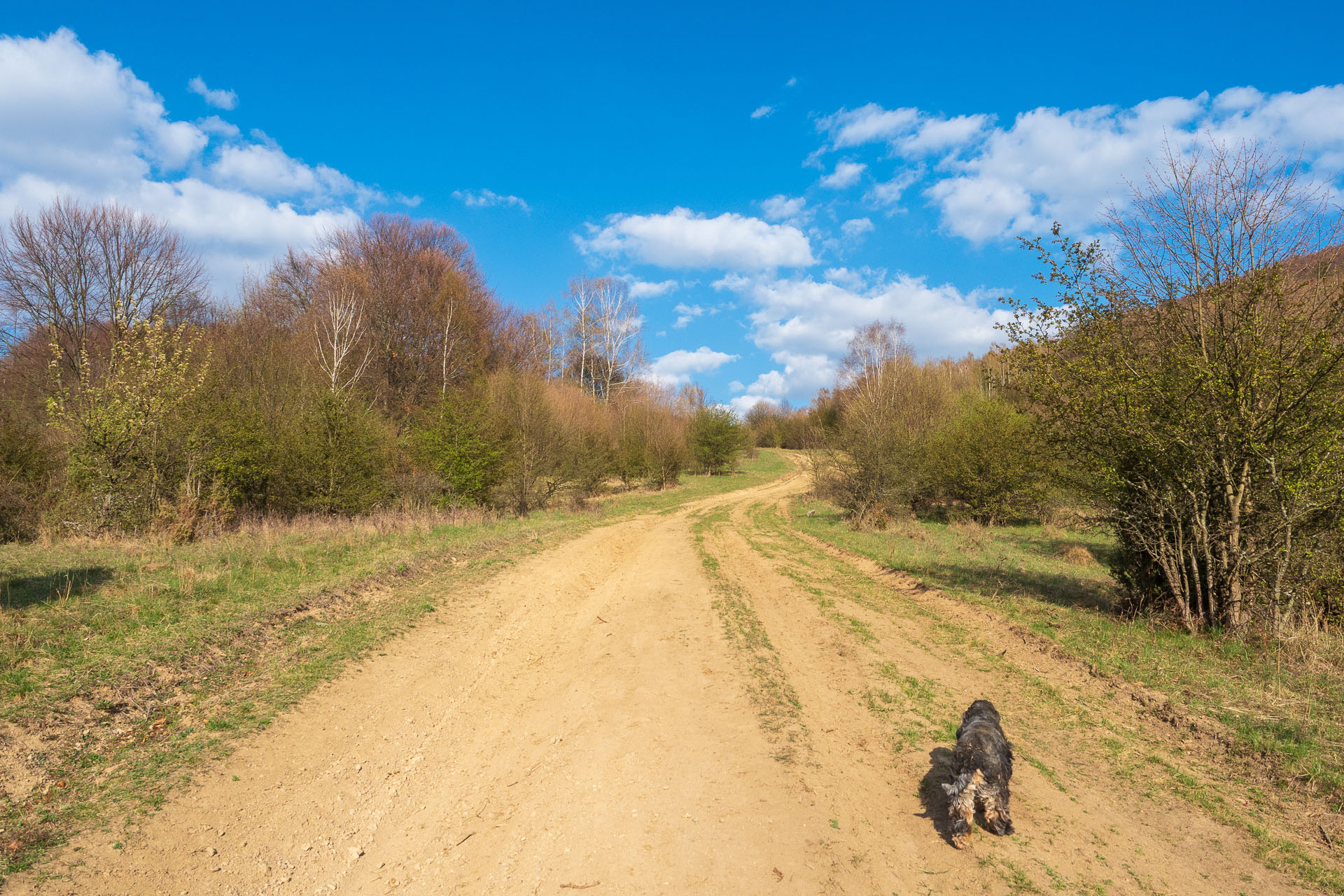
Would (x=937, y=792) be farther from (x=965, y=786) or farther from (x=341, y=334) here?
(x=341, y=334)

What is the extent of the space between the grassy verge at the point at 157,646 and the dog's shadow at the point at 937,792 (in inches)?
228

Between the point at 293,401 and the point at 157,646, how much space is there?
17203 millimetres

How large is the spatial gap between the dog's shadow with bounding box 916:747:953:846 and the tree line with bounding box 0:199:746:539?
16.4 meters

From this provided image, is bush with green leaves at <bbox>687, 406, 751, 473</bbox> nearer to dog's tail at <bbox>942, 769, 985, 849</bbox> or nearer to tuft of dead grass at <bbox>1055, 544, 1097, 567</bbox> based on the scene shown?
tuft of dead grass at <bbox>1055, 544, 1097, 567</bbox>

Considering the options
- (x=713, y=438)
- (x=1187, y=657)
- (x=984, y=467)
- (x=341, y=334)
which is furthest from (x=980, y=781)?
(x=713, y=438)

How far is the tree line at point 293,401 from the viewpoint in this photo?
1470 cm

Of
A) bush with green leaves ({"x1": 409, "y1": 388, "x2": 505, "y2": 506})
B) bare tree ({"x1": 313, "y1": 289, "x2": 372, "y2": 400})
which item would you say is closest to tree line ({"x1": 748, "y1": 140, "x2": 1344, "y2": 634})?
bush with green leaves ({"x1": 409, "y1": 388, "x2": 505, "y2": 506})

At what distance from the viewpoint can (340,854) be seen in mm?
4289

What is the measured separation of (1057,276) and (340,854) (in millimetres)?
11926

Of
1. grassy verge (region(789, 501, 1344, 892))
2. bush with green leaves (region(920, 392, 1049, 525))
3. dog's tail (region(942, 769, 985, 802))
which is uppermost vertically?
bush with green leaves (region(920, 392, 1049, 525))

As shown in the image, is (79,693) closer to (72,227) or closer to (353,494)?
(353,494)

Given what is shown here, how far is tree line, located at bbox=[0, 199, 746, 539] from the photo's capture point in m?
14.7

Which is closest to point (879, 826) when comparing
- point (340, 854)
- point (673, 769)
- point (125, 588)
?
point (673, 769)

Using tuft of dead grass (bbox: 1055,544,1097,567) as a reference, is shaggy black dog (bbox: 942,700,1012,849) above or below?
above
